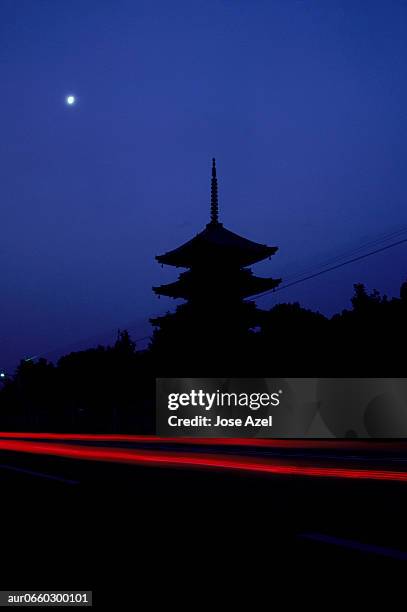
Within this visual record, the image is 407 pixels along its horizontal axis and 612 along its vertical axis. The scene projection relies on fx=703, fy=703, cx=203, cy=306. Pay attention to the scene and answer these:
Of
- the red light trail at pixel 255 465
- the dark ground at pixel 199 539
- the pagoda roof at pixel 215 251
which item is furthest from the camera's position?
the pagoda roof at pixel 215 251

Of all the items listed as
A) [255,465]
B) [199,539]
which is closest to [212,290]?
[255,465]

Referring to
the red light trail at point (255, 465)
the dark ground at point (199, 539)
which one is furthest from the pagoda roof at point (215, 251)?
the dark ground at point (199, 539)

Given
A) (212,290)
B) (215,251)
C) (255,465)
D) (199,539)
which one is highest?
(215,251)

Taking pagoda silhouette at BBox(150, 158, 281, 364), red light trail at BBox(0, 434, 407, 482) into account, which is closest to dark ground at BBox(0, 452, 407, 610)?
red light trail at BBox(0, 434, 407, 482)

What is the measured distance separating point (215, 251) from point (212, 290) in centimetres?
236

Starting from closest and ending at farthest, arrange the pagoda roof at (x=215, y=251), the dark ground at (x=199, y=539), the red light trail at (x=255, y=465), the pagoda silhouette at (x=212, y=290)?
the dark ground at (x=199, y=539)
the red light trail at (x=255, y=465)
the pagoda silhouette at (x=212, y=290)
the pagoda roof at (x=215, y=251)

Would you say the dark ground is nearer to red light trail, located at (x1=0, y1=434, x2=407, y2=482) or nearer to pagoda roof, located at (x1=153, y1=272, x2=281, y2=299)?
red light trail, located at (x1=0, y1=434, x2=407, y2=482)

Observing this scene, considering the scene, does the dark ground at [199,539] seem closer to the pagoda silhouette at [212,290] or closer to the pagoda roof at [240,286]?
the pagoda silhouette at [212,290]

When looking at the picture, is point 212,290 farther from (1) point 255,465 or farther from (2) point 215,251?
(1) point 255,465

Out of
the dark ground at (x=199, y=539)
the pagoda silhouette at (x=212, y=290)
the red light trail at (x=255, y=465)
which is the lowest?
the red light trail at (x=255, y=465)

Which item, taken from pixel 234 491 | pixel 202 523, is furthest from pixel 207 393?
A: pixel 202 523

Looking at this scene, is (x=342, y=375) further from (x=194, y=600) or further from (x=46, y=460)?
(x=194, y=600)

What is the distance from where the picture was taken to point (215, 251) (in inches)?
1646

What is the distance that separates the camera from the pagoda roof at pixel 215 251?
41656 millimetres
